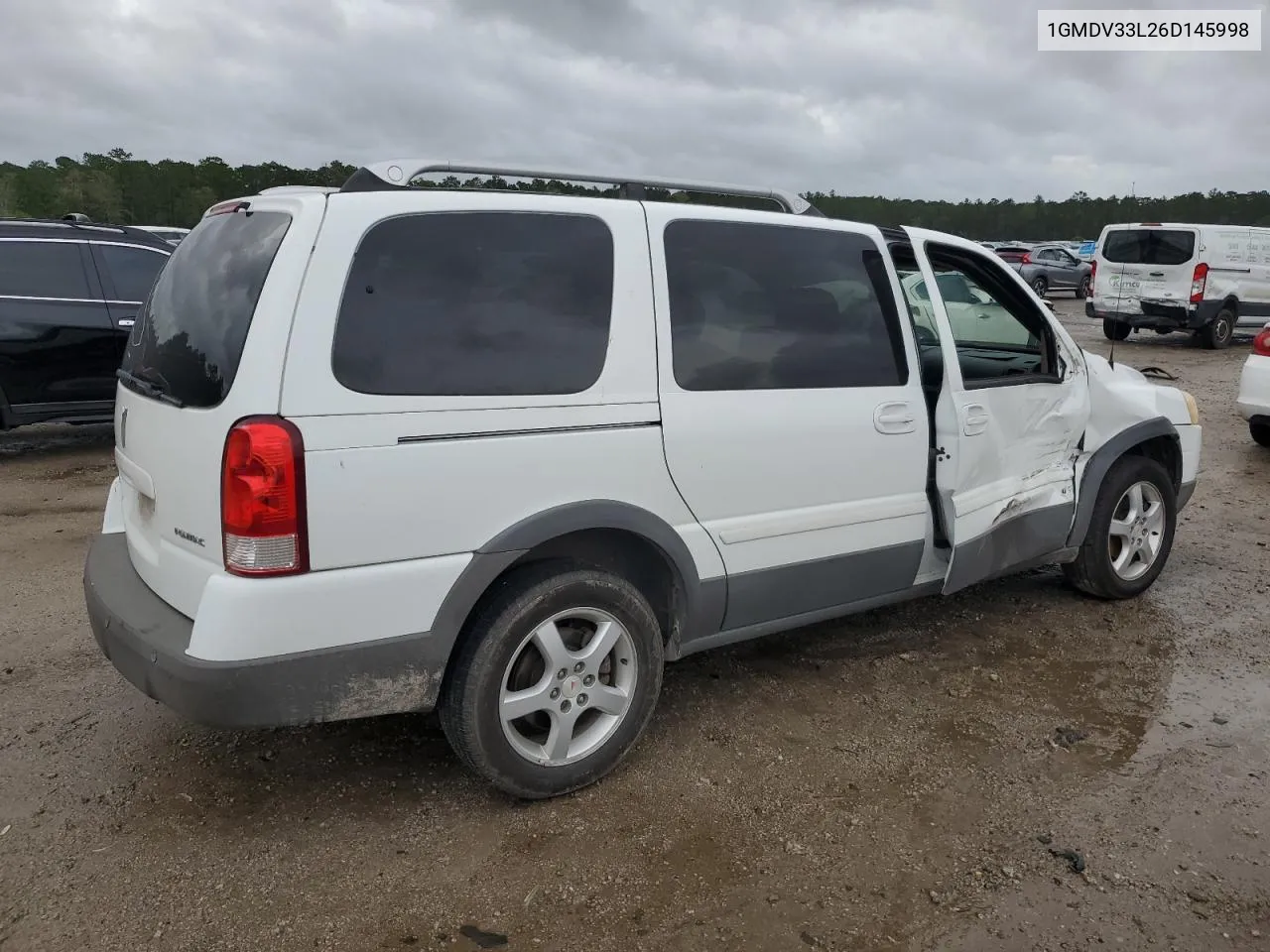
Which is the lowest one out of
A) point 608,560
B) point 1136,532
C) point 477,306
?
point 1136,532

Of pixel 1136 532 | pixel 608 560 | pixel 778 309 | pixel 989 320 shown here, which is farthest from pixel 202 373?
pixel 1136 532

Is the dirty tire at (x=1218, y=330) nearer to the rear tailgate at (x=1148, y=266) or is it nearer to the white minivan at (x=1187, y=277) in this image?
the white minivan at (x=1187, y=277)

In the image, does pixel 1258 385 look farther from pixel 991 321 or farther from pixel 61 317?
pixel 61 317

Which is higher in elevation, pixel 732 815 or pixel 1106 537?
pixel 1106 537

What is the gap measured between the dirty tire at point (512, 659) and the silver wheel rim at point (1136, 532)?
2846mm

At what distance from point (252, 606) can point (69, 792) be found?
4.01 ft

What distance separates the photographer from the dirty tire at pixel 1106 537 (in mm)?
4594

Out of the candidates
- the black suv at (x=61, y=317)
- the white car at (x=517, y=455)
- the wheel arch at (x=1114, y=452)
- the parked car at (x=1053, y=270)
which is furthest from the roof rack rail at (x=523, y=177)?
the parked car at (x=1053, y=270)

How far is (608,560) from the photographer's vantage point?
316 centimetres

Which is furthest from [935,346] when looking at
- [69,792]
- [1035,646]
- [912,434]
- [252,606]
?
[69,792]

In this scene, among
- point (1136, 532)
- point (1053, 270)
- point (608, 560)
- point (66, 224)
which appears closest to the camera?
point (608, 560)

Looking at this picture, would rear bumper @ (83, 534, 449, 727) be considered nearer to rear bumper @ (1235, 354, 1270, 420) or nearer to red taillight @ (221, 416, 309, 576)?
red taillight @ (221, 416, 309, 576)

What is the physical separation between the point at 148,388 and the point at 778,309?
205 cm

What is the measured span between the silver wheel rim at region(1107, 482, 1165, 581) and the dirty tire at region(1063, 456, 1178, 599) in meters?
0.03
